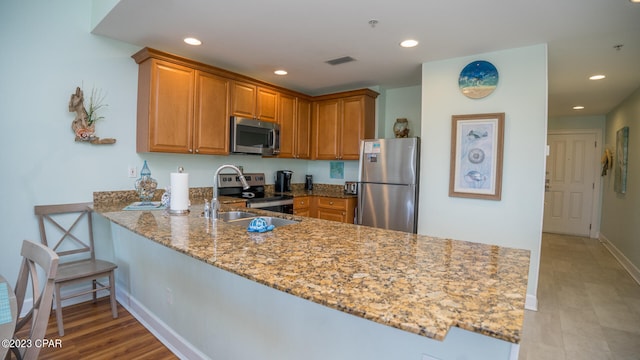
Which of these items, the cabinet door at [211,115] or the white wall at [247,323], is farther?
the cabinet door at [211,115]

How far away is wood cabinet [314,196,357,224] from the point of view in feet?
13.2

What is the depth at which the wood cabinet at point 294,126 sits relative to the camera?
4.26m

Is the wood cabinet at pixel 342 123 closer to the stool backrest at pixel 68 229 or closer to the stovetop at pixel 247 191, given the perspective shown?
the stovetop at pixel 247 191

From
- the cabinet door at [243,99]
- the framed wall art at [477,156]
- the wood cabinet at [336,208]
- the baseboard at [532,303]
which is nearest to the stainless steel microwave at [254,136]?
the cabinet door at [243,99]

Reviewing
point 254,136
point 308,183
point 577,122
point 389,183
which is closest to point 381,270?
point 389,183

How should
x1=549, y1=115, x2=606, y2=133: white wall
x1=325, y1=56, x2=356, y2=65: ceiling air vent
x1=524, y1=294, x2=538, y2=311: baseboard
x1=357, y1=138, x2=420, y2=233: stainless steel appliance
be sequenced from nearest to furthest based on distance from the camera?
x1=524, y1=294, x2=538, y2=311: baseboard → x1=325, y1=56, x2=356, y2=65: ceiling air vent → x1=357, y1=138, x2=420, y2=233: stainless steel appliance → x1=549, y1=115, x2=606, y2=133: white wall

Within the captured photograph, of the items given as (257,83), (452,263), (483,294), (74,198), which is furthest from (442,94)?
(74,198)

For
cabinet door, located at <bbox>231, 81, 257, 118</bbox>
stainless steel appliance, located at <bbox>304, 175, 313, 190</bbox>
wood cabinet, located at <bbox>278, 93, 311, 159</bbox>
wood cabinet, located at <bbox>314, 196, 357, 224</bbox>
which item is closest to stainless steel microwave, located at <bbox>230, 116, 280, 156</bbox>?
cabinet door, located at <bbox>231, 81, 257, 118</bbox>

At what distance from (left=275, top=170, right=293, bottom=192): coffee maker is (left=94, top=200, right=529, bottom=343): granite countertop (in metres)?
2.60

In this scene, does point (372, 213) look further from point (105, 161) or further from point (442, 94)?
point (105, 161)

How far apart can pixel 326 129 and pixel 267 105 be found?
3.09 ft

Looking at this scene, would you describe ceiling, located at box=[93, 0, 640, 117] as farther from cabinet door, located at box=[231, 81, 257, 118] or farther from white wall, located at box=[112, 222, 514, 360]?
white wall, located at box=[112, 222, 514, 360]

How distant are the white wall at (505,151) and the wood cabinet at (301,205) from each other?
1517 mm

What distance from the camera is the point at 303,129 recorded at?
4555mm
